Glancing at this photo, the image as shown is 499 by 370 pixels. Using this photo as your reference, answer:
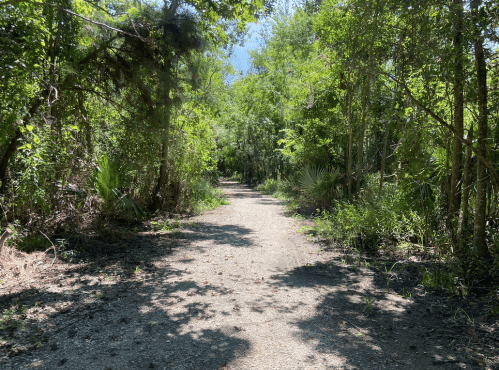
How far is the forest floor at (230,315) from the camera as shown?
324 centimetres

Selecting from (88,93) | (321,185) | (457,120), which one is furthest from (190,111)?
(457,120)

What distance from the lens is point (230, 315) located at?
4.21 m

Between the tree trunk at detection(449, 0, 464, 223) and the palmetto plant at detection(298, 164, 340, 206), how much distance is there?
5.98m

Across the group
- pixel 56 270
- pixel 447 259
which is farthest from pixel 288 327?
pixel 56 270

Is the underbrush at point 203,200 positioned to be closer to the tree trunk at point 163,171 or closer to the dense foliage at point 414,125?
the tree trunk at point 163,171

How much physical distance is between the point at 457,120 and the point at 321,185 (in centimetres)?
662

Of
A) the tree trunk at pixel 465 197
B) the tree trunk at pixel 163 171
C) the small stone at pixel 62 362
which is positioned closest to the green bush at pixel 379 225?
the tree trunk at pixel 465 197

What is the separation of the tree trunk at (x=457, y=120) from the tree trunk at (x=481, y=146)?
209 millimetres

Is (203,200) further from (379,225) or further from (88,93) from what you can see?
(379,225)

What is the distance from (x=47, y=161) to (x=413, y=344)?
239 inches

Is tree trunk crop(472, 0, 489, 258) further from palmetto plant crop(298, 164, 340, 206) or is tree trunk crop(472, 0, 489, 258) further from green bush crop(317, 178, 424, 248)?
palmetto plant crop(298, 164, 340, 206)

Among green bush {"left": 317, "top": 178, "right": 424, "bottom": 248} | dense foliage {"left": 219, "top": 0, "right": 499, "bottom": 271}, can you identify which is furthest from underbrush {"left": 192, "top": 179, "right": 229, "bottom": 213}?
green bush {"left": 317, "top": 178, "right": 424, "bottom": 248}

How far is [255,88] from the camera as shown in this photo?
27.4m

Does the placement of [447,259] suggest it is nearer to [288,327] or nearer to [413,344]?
[413,344]
